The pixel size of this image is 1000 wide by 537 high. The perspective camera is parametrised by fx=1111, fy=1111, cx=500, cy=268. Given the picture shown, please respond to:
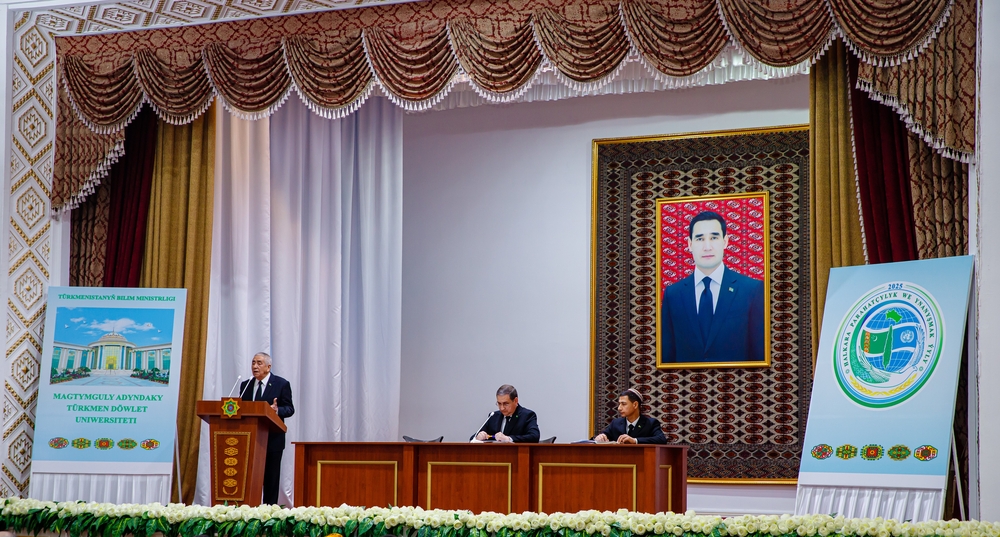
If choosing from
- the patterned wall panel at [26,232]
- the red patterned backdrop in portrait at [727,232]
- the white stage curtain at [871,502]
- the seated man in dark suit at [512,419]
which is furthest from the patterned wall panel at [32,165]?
the white stage curtain at [871,502]

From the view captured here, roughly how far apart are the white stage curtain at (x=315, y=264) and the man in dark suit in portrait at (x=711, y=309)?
2.12 m

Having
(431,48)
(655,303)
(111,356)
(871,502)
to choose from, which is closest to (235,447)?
(111,356)

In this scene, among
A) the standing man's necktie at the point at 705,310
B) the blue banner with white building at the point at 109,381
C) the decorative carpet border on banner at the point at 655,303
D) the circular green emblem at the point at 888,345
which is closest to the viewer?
the circular green emblem at the point at 888,345

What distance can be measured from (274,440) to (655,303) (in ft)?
9.79

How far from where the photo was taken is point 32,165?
23.5 ft

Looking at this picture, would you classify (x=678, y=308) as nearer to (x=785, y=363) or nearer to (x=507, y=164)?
(x=785, y=363)

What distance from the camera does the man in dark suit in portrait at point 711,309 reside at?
26.3 feet

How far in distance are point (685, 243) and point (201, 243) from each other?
3523 mm

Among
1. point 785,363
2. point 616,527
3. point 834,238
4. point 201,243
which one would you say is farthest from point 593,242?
point 616,527

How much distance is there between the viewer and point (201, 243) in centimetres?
787

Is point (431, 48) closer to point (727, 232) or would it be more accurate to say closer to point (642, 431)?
point (642, 431)

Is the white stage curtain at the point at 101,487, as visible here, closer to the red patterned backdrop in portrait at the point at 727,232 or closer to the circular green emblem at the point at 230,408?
the circular green emblem at the point at 230,408

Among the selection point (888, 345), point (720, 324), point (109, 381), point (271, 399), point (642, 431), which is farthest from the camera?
point (720, 324)

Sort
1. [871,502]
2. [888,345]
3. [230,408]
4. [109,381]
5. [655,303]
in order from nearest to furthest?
[871,502]
[888,345]
[230,408]
[109,381]
[655,303]
